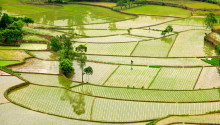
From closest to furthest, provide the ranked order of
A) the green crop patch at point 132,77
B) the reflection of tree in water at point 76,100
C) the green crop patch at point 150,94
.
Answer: the reflection of tree in water at point 76,100 < the green crop patch at point 150,94 < the green crop patch at point 132,77

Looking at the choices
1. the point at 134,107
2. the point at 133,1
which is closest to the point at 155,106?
the point at 134,107

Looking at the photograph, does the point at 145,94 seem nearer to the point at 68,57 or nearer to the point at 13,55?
the point at 68,57

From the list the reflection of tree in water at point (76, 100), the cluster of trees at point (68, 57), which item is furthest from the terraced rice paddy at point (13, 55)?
the reflection of tree in water at point (76, 100)

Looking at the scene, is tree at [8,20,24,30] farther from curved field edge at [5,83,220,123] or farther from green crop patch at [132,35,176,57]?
green crop patch at [132,35,176,57]

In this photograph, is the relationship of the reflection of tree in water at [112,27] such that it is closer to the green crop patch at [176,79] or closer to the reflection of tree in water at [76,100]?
the green crop patch at [176,79]

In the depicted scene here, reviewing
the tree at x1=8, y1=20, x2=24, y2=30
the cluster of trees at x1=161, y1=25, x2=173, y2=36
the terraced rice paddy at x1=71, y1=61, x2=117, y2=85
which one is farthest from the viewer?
the cluster of trees at x1=161, y1=25, x2=173, y2=36

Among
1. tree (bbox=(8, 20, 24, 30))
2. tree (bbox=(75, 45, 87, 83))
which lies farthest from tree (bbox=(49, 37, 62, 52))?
tree (bbox=(8, 20, 24, 30))

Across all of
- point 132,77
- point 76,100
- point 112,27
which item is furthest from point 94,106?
point 112,27
